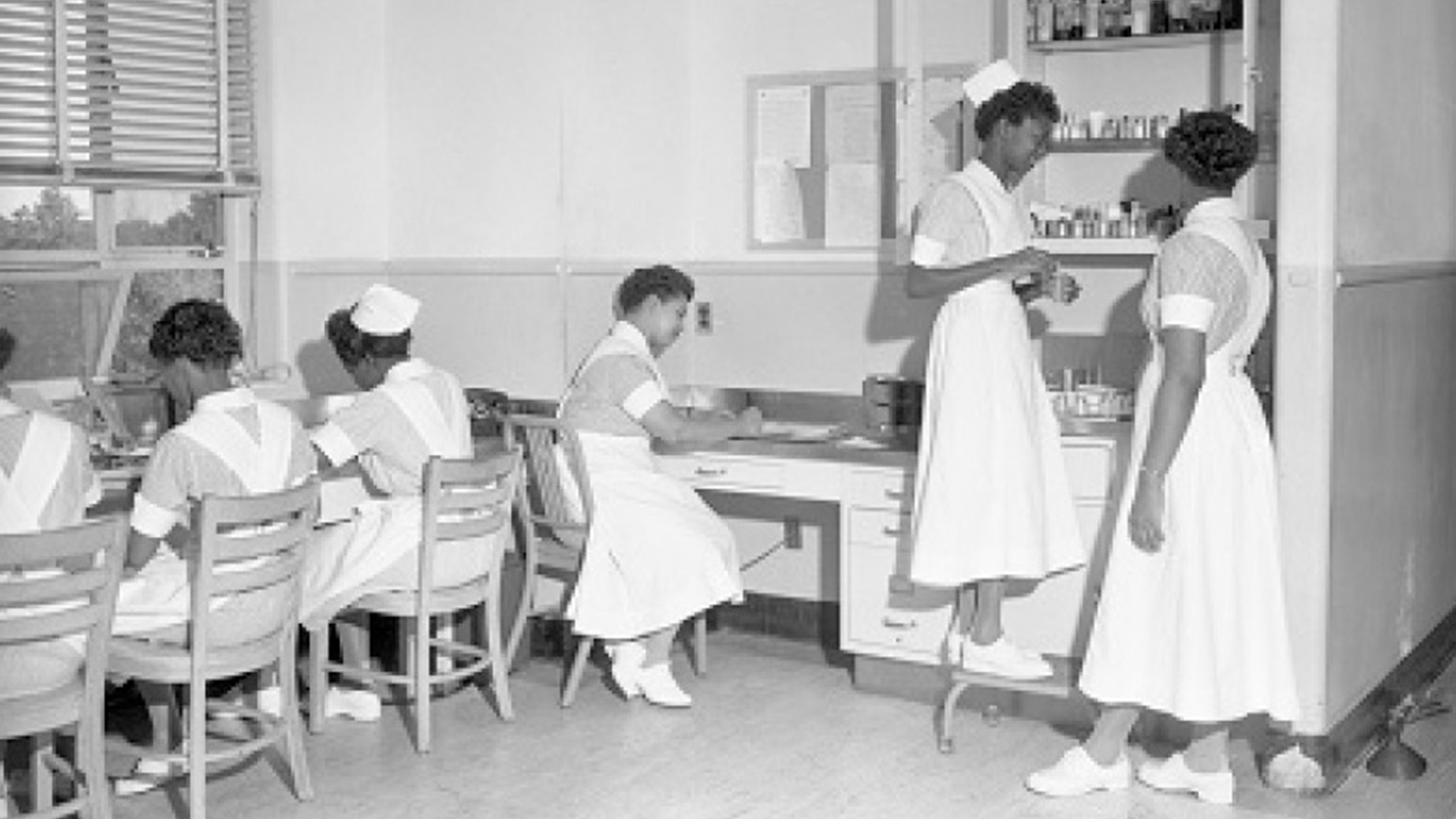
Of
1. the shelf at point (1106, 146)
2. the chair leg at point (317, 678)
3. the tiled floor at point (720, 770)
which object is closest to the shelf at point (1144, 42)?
the shelf at point (1106, 146)

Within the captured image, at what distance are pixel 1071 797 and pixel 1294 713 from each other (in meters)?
0.54

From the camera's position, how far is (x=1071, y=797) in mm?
4273

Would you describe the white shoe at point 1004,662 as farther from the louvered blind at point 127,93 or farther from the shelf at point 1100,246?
the louvered blind at point 127,93

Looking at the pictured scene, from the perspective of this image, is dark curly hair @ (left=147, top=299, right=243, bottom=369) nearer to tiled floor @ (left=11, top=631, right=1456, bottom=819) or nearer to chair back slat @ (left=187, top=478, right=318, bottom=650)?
chair back slat @ (left=187, top=478, right=318, bottom=650)

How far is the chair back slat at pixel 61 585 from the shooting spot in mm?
3355

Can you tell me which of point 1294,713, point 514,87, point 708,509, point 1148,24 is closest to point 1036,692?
point 1294,713

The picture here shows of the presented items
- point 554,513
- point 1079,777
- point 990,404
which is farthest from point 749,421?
point 1079,777

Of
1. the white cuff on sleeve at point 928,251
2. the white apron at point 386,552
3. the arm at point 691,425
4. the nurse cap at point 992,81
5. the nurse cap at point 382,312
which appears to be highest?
the nurse cap at point 992,81

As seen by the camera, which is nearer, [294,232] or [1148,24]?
[1148,24]

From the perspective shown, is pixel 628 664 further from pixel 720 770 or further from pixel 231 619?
pixel 231 619

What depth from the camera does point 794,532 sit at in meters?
6.01

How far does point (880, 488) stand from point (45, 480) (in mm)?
2274

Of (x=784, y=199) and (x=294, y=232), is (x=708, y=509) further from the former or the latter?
(x=294, y=232)

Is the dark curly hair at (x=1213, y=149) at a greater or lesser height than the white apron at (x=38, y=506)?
greater
